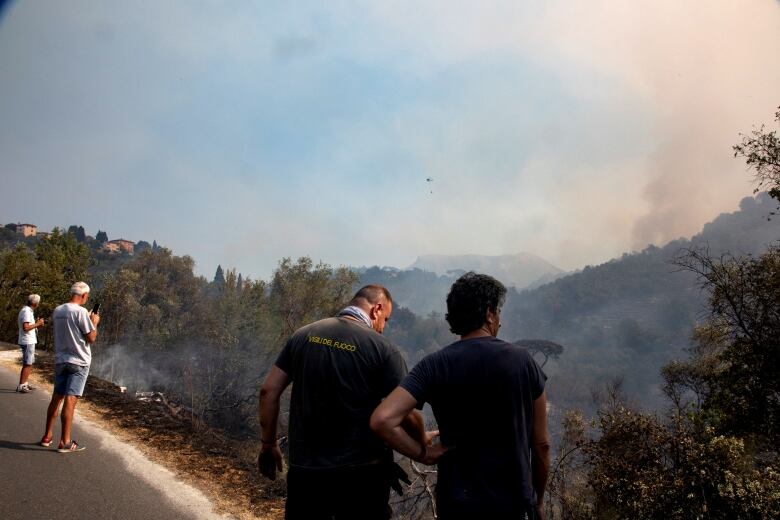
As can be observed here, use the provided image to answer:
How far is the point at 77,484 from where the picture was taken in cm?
434

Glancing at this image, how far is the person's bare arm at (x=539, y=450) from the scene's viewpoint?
2174 millimetres

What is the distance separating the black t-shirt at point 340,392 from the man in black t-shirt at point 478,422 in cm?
42

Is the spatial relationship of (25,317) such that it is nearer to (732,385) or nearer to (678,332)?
(732,385)

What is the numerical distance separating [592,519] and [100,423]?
7.84 meters

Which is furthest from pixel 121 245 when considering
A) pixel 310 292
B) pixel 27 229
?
pixel 310 292

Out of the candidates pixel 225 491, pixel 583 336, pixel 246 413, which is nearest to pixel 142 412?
pixel 225 491

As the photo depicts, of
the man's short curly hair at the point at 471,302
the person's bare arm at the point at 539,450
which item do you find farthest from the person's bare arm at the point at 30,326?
the person's bare arm at the point at 539,450

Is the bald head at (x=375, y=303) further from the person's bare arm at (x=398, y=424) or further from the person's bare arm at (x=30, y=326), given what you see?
the person's bare arm at (x=30, y=326)

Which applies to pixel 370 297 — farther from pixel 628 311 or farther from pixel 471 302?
pixel 628 311

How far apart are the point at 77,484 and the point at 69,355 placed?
54.3 inches

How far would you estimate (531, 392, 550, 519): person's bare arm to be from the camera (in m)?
2.17

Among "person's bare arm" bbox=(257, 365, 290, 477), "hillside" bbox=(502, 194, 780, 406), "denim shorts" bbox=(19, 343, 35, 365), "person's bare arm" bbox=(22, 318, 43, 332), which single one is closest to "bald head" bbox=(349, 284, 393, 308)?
"person's bare arm" bbox=(257, 365, 290, 477)

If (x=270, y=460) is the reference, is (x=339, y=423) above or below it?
above

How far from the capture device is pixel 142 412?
743 centimetres
